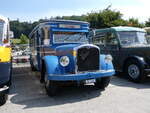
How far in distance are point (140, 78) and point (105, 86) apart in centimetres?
154

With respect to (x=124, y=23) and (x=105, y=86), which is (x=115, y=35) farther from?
(x=124, y=23)

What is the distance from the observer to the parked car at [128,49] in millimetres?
6879

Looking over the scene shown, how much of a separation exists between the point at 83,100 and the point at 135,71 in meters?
2.90

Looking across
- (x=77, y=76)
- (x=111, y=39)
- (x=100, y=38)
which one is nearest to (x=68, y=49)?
(x=77, y=76)

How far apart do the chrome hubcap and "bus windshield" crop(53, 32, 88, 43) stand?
81.6 inches

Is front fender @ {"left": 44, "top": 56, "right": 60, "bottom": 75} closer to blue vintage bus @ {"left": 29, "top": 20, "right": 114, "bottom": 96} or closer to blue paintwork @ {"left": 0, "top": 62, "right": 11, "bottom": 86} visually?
blue vintage bus @ {"left": 29, "top": 20, "right": 114, "bottom": 96}

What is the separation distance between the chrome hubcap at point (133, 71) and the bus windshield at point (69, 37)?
6.80 ft

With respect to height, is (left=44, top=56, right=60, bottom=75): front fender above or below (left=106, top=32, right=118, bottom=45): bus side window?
below

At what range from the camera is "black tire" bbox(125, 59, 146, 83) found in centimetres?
674

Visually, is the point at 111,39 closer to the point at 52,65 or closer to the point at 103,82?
the point at 103,82

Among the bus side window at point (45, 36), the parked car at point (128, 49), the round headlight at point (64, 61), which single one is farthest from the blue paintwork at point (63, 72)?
the parked car at point (128, 49)

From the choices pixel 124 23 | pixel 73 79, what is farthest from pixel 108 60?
pixel 124 23

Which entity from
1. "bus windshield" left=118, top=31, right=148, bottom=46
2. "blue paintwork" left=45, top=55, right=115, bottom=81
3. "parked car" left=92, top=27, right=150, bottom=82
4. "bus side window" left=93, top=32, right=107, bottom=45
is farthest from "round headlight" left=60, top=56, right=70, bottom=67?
"bus side window" left=93, top=32, right=107, bottom=45

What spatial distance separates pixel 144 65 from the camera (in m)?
6.71
